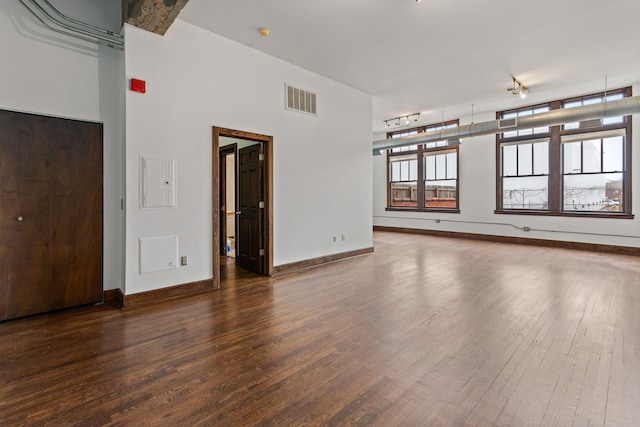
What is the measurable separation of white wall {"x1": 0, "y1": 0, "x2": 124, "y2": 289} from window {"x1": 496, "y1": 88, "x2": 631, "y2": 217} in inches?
319

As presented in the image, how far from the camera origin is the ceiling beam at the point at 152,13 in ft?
10.1

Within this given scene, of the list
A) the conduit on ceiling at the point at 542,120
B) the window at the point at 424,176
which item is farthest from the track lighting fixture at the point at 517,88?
the window at the point at 424,176

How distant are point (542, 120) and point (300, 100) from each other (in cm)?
504

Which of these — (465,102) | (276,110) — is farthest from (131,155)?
(465,102)

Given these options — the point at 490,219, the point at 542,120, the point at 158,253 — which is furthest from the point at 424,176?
the point at 158,253

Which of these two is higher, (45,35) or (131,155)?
(45,35)

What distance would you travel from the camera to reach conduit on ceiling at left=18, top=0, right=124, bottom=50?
3.12m

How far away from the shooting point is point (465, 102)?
7473 millimetres

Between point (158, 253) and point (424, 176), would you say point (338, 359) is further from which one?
point (424, 176)

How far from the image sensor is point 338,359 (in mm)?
2377

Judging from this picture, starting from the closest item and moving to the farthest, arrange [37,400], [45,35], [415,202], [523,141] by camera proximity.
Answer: [37,400], [45,35], [523,141], [415,202]

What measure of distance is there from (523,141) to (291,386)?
28.0 feet

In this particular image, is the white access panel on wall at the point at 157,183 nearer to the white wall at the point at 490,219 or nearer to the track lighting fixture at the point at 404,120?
the track lighting fixture at the point at 404,120

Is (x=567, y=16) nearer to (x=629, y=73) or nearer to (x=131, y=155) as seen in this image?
(x=629, y=73)
